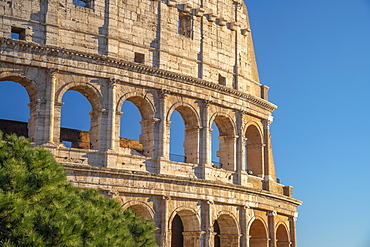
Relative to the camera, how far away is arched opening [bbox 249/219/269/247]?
119 feet

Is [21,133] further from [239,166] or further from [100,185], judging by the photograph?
[239,166]

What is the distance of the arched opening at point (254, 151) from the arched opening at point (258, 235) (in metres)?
2.44

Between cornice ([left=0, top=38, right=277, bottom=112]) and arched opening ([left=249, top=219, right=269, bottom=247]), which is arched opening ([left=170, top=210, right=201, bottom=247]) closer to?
arched opening ([left=249, top=219, right=269, bottom=247])

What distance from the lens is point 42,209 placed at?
693 inches

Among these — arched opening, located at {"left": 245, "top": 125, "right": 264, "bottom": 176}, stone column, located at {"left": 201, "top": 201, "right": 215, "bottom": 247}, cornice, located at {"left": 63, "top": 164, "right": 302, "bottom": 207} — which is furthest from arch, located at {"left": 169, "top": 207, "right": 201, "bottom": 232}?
arched opening, located at {"left": 245, "top": 125, "right": 264, "bottom": 176}

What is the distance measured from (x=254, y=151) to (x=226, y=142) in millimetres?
2532

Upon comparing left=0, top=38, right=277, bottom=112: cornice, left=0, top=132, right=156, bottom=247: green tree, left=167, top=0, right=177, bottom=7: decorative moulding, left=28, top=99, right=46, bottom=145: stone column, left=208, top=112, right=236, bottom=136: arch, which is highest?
left=167, top=0, right=177, bottom=7: decorative moulding

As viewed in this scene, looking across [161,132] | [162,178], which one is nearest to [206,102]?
[161,132]

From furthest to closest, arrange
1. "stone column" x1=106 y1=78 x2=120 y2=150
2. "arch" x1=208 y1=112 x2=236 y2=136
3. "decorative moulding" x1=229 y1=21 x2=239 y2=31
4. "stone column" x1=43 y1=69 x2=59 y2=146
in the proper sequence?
"decorative moulding" x1=229 y1=21 x2=239 y2=31, "arch" x1=208 y1=112 x2=236 y2=136, "stone column" x1=106 y1=78 x2=120 y2=150, "stone column" x1=43 y1=69 x2=59 y2=146

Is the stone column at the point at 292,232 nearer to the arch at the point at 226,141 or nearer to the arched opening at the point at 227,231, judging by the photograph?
the arched opening at the point at 227,231

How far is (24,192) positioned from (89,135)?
15.7m

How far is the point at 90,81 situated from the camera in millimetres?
29875

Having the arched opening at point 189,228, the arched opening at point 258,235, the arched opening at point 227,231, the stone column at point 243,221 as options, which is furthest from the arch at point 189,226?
the arched opening at point 258,235

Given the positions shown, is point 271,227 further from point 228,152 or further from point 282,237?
point 228,152
